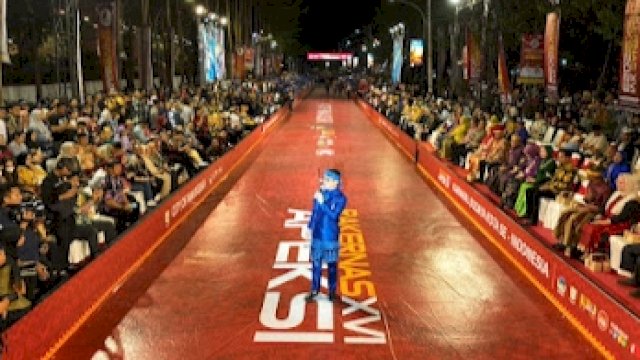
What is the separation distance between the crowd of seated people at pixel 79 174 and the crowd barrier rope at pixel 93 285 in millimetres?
214

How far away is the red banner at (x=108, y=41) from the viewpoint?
2259cm

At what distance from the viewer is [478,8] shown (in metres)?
35.2

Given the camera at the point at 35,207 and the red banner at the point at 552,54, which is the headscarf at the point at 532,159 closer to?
the red banner at the point at 552,54

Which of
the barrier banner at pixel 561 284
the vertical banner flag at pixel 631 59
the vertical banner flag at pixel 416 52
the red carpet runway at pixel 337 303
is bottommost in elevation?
the red carpet runway at pixel 337 303

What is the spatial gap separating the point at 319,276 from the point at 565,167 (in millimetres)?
5710

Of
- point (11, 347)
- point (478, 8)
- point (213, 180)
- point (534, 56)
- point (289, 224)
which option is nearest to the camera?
point (11, 347)

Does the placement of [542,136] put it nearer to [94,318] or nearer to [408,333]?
[408,333]

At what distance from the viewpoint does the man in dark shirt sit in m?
10.3

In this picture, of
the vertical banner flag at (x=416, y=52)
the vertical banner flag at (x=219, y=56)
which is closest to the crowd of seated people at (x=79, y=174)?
the vertical banner flag at (x=219, y=56)

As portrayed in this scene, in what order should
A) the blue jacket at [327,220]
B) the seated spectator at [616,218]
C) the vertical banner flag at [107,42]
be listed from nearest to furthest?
the blue jacket at [327,220], the seated spectator at [616,218], the vertical banner flag at [107,42]

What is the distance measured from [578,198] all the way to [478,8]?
940 inches

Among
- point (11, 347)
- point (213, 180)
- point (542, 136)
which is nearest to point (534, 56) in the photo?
point (542, 136)

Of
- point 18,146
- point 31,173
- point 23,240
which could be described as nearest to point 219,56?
point 18,146

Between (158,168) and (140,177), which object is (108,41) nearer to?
(158,168)
